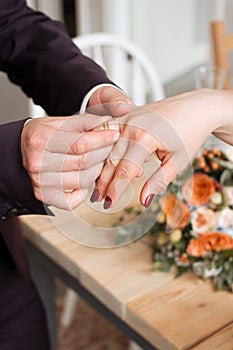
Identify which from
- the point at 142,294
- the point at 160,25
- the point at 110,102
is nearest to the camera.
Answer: the point at 110,102

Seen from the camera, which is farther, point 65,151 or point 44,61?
point 44,61

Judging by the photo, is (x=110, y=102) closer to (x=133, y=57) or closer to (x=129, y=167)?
(x=129, y=167)

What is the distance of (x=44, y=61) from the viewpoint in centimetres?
90

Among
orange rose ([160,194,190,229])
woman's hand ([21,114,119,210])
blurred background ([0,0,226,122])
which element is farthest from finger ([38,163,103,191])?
blurred background ([0,0,226,122])

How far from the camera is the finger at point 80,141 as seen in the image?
530 millimetres

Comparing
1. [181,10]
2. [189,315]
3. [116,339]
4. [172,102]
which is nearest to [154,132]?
[172,102]

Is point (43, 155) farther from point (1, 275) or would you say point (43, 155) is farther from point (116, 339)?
point (116, 339)

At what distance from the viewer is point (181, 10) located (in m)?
2.58

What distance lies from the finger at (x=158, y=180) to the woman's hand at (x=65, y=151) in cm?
6

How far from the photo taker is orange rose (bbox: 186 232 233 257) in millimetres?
875

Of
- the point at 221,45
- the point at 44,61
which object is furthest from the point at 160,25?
the point at 44,61

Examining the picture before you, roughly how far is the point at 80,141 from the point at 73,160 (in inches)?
0.8

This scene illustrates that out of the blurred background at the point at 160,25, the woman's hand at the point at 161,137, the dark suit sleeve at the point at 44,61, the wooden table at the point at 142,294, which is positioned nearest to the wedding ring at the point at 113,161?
the woman's hand at the point at 161,137

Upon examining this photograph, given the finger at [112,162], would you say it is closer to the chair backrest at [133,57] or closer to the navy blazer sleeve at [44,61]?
the navy blazer sleeve at [44,61]
